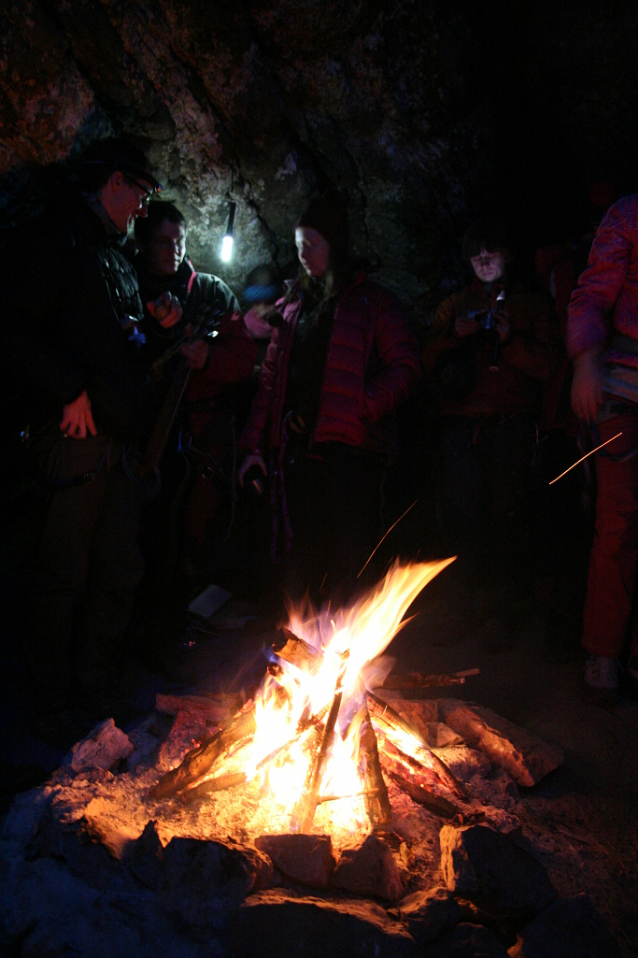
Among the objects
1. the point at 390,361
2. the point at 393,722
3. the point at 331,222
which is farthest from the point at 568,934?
the point at 331,222

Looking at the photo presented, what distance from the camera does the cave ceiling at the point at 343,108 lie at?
3766 millimetres

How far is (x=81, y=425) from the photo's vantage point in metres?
2.91

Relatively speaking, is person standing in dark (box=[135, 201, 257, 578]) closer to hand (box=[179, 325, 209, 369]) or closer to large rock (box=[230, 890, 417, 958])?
hand (box=[179, 325, 209, 369])

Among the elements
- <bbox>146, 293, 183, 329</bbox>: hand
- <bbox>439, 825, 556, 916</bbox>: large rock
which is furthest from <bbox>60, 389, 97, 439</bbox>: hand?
<bbox>439, 825, 556, 916</bbox>: large rock

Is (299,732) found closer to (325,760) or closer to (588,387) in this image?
(325,760)

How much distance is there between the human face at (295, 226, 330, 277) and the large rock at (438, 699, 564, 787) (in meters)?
2.76

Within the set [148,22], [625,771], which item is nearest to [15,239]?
[148,22]

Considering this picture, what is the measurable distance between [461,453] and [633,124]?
2.95 metres

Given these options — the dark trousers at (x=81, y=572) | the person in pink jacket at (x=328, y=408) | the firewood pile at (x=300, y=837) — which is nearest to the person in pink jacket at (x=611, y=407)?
the firewood pile at (x=300, y=837)

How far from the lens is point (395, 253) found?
477cm

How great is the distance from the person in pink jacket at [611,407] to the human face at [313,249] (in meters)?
1.58

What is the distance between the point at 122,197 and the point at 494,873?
3539 mm

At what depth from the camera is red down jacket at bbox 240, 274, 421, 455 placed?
3.51 meters

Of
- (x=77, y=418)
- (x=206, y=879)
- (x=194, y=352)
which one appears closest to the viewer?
(x=206, y=879)
